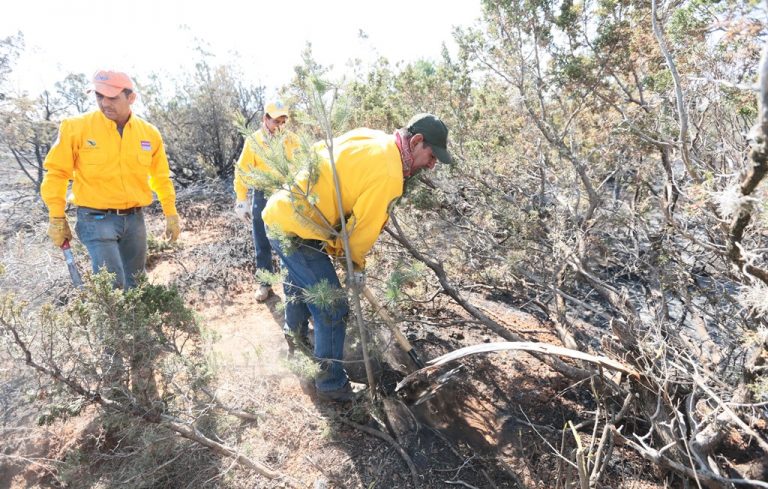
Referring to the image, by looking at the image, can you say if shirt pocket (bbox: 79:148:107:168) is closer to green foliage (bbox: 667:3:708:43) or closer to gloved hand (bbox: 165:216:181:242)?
gloved hand (bbox: 165:216:181:242)

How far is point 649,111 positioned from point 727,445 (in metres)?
2.29

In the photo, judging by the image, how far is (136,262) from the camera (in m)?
3.23

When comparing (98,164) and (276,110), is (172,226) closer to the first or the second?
(98,164)

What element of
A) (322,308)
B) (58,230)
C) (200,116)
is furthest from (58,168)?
(200,116)

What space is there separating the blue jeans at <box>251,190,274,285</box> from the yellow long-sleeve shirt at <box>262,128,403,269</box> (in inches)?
63.6

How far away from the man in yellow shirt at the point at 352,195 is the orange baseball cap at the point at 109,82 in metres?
1.32

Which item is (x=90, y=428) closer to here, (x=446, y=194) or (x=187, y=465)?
(x=187, y=465)

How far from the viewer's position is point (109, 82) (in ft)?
8.91

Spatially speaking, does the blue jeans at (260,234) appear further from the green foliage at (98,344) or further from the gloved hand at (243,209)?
the green foliage at (98,344)

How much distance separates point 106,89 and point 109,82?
5 centimetres

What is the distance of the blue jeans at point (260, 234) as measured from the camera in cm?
392

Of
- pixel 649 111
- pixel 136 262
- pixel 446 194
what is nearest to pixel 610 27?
pixel 649 111

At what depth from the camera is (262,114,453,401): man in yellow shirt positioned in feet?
7.23

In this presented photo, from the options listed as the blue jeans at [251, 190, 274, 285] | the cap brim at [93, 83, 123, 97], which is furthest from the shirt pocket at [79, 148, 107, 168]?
the blue jeans at [251, 190, 274, 285]
